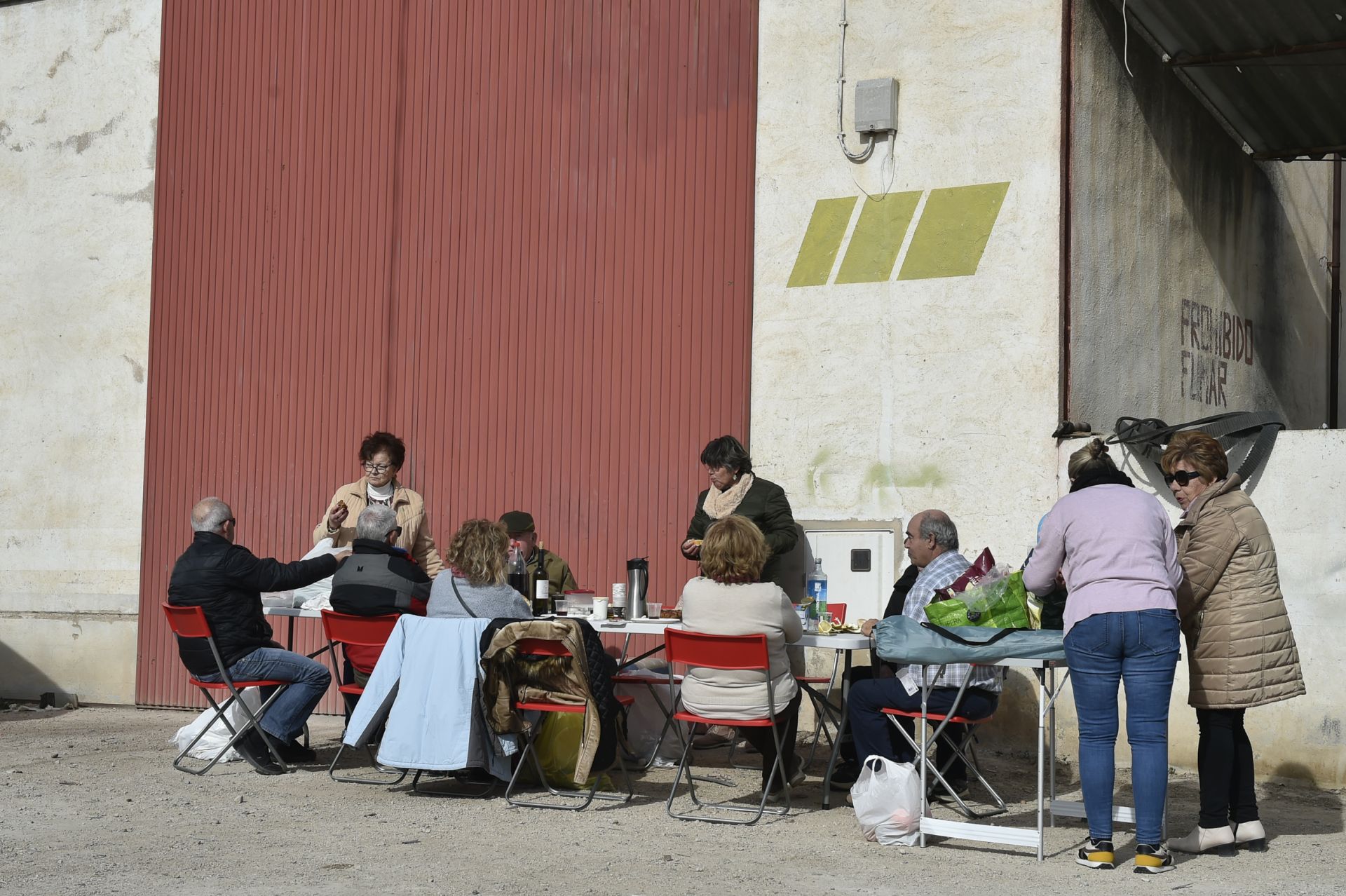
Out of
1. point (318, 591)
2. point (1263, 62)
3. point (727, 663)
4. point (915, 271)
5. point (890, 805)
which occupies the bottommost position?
point (890, 805)

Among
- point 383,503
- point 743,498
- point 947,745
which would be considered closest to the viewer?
point 947,745

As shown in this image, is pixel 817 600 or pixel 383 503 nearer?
pixel 817 600

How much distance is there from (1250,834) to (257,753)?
464cm

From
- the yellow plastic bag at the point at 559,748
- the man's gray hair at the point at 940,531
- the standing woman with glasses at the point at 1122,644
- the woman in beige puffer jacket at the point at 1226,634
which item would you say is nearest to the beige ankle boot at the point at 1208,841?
the woman in beige puffer jacket at the point at 1226,634

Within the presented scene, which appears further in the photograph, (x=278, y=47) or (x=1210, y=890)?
(x=278, y=47)

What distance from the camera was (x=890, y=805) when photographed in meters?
5.96

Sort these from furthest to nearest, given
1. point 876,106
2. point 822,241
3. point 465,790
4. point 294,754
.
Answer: point 822,241, point 876,106, point 294,754, point 465,790

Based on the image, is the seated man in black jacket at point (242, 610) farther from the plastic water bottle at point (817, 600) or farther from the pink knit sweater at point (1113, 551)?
the pink knit sweater at point (1113, 551)

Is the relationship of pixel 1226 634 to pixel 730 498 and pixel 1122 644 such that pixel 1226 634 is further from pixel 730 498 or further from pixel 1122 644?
pixel 730 498

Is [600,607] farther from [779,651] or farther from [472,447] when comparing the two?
[472,447]

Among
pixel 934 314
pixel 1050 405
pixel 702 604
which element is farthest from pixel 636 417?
pixel 702 604

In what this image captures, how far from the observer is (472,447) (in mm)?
10086

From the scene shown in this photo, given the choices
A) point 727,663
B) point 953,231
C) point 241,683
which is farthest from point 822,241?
point 241,683

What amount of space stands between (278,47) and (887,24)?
4.56 meters
